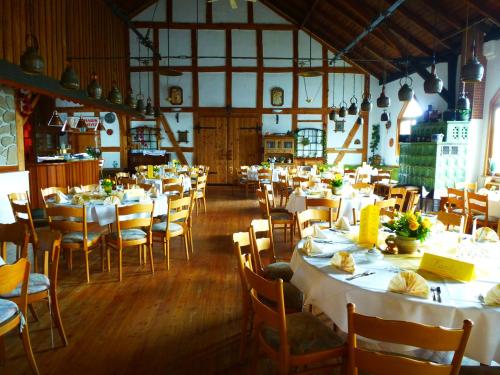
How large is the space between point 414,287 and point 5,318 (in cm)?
245

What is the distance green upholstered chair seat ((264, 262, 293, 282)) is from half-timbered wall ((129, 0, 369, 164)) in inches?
486

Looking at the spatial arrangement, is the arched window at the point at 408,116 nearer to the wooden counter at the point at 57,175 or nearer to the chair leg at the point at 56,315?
the wooden counter at the point at 57,175

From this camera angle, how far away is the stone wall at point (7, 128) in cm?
749

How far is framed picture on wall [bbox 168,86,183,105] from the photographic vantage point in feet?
49.4

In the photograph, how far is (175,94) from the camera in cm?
1505

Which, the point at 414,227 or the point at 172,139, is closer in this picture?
the point at 414,227

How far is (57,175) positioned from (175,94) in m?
7.12

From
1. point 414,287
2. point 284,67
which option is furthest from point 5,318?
point 284,67

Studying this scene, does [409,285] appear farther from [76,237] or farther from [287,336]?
[76,237]

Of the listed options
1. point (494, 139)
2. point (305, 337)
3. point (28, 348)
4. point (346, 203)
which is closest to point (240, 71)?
point (494, 139)

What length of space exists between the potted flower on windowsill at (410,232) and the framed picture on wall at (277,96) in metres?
12.9

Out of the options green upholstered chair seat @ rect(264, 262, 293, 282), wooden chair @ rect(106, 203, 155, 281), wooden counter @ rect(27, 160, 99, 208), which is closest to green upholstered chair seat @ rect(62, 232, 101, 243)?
wooden chair @ rect(106, 203, 155, 281)

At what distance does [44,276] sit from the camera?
311cm

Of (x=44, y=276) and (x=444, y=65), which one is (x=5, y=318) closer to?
(x=44, y=276)
